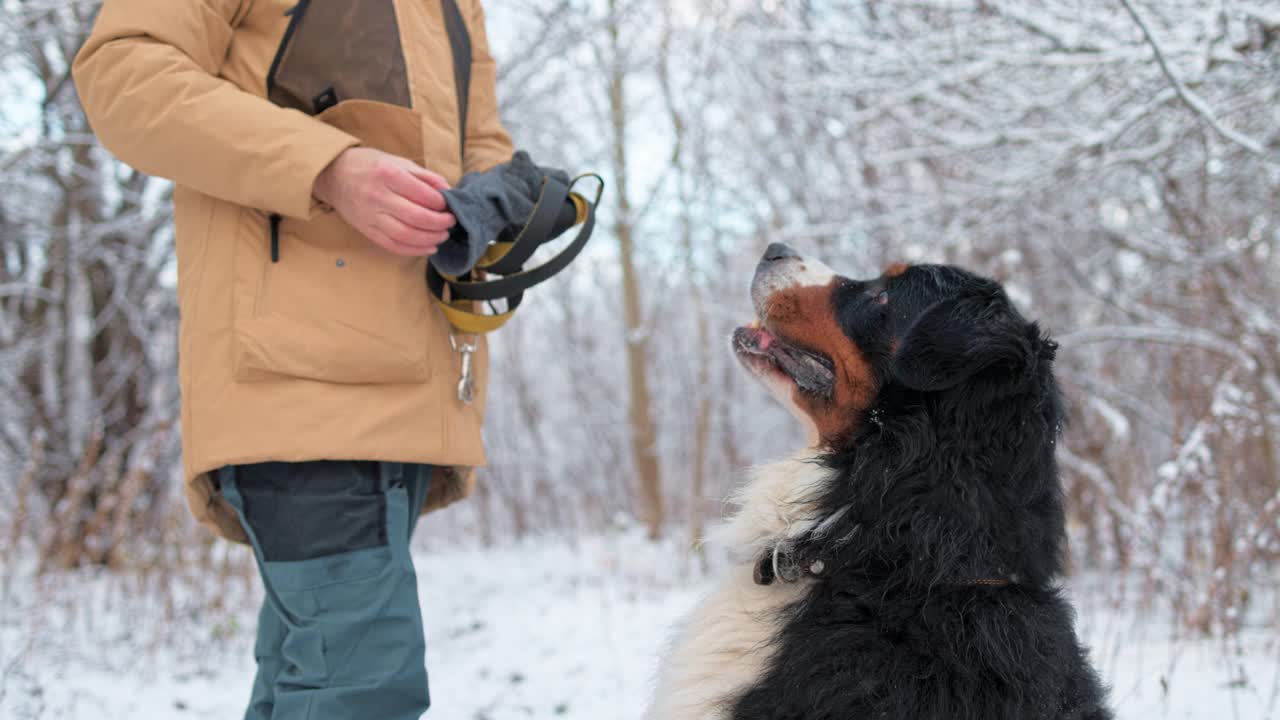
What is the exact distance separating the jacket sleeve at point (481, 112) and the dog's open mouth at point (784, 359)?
30.9 inches

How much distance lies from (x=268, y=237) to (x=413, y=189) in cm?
31

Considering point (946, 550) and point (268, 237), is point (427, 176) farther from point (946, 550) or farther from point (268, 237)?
point (946, 550)

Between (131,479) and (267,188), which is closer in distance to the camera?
(267,188)

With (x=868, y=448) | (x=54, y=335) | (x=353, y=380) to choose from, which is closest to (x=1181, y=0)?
(x=868, y=448)

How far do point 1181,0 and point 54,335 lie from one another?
6.12 m

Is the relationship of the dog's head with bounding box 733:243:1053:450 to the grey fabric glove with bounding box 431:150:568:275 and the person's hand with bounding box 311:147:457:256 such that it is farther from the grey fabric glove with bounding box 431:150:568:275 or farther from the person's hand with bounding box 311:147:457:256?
the person's hand with bounding box 311:147:457:256

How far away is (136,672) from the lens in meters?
3.47

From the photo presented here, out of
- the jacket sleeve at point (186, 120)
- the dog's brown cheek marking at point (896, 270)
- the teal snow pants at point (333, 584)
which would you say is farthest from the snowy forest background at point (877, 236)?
the jacket sleeve at point (186, 120)

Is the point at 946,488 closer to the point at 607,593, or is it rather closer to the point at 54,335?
the point at 607,593

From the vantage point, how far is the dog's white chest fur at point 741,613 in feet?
5.63

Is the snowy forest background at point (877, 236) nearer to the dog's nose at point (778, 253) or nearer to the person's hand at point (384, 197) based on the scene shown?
the dog's nose at point (778, 253)

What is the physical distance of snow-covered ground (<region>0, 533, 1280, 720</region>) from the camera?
301cm

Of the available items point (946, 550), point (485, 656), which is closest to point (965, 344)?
point (946, 550)

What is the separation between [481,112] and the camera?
208 cm
